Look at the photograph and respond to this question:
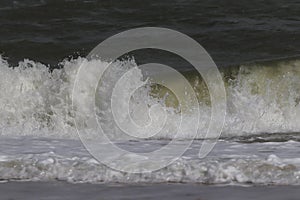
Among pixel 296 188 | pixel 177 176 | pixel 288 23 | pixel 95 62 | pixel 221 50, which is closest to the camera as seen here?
pixel 296 188

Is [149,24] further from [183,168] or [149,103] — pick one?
[183,168]

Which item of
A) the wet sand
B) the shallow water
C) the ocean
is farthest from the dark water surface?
the wet sand

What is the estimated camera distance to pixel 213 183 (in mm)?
5297

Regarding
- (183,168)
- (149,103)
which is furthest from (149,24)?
(183,168)

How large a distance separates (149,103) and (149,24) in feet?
16.5

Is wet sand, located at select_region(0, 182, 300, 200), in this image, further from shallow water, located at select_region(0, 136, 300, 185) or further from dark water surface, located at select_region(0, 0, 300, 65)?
dark water surface, located at select_region(0, 0, 300, 65)

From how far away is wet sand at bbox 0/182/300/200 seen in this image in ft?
16.4

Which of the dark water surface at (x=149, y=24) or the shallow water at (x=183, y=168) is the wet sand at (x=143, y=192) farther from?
the dark water surface at (x=149, y=24)

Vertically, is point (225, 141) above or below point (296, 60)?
below

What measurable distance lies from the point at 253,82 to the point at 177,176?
3.82m

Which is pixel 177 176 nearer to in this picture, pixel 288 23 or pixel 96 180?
pixel 96 180

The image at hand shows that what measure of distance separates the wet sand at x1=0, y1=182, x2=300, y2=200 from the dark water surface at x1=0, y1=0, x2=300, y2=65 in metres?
6.19

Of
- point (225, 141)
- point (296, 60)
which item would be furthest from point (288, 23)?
point (225, 141)

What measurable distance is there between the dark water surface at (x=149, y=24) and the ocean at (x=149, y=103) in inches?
0.7
